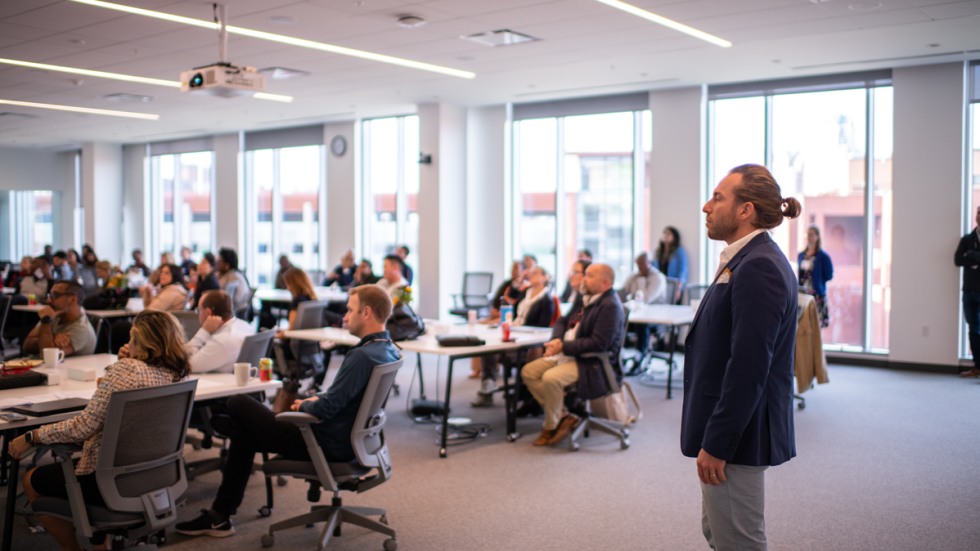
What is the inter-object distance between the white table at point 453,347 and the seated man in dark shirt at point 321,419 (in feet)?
5.60

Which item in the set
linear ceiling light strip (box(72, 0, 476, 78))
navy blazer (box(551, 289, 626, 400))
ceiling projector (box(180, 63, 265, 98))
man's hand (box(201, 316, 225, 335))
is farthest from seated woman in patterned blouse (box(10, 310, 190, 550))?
linear ceiling light strip (box(72, 0, 476, 78))

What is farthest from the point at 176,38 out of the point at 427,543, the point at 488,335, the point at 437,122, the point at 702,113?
the point at 702,113

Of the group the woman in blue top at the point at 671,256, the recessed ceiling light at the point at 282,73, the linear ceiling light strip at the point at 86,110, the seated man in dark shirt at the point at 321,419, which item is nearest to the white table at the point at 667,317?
the woman in blue top at the point at 671,256

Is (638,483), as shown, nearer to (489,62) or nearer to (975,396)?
(975,396)

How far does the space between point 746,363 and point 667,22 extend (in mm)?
5540

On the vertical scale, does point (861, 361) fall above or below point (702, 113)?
below

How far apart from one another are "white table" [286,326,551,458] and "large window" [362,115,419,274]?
23.6 feet

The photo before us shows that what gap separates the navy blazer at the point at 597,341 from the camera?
5902 mm

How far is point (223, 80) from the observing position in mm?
6777

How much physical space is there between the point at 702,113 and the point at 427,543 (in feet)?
26.4

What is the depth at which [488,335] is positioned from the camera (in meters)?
6.94

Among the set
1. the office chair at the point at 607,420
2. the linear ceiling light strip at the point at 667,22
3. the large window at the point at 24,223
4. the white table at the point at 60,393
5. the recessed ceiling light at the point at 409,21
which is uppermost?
the linear ceiling light strip at the point at 667,22

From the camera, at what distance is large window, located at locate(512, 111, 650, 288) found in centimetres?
1180

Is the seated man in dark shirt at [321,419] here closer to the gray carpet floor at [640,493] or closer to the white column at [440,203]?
the gray carpet floor at [640,493]
